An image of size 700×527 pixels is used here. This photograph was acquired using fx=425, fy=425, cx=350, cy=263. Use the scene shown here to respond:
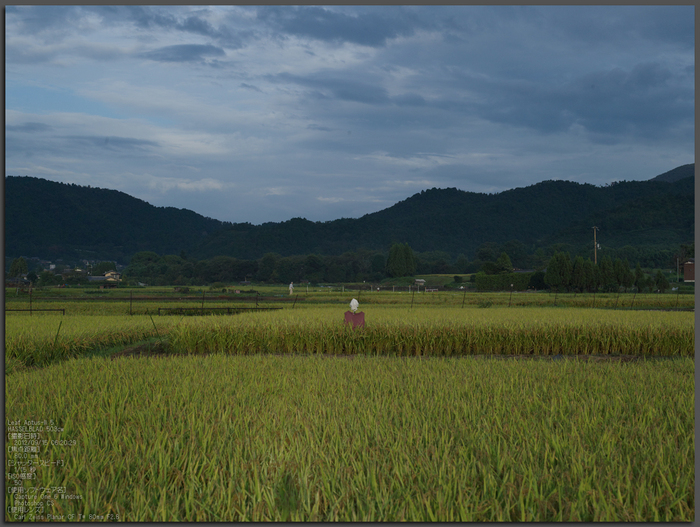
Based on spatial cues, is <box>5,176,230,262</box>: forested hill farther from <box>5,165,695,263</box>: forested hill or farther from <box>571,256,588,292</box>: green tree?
<box>571,256,588,292</box>: green tree

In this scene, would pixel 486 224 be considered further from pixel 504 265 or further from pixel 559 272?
pixel 559 272

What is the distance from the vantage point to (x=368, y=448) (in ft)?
10.5

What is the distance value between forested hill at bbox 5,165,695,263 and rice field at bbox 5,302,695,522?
2.18 metres

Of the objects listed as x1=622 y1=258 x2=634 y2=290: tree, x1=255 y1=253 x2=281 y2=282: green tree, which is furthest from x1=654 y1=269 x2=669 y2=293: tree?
x1=255 y1=253 x2=281 y2=282: green tree

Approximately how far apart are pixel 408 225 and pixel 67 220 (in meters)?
81.9

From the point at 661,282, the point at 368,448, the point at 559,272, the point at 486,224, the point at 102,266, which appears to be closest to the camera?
the point at 368,448

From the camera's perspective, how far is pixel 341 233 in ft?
309

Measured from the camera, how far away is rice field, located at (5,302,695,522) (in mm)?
2391

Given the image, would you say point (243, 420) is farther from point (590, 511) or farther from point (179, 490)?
point (590, 511)

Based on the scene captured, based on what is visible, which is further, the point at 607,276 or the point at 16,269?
the point at 607,276

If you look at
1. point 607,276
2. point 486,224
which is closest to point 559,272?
point 607,276

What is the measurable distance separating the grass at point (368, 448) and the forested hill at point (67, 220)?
1.78 m

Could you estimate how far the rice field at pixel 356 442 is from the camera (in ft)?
7.84

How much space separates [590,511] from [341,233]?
92.1 metres
